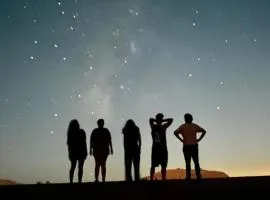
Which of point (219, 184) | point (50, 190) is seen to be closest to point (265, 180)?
point (219, 184)

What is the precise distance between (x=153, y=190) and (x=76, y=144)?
16.0ft

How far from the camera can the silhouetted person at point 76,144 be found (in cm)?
1268

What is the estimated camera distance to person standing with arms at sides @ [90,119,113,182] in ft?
41.6

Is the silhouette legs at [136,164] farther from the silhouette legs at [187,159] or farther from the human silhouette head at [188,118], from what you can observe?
the human silhouette head at [188,118]

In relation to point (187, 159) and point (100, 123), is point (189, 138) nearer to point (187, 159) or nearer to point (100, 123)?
point (187, 159)

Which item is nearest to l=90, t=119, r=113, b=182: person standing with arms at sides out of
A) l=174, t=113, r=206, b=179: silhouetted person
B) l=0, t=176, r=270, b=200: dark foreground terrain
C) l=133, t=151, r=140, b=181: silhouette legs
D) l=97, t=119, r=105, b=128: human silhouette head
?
l=97, t=119, r=105, b=128: human silhouette head

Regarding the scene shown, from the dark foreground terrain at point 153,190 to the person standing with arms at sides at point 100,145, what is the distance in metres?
3.35

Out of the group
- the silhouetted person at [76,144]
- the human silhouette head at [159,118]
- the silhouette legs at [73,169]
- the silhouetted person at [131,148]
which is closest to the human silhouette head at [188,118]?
the human silhouette head at [159,118]

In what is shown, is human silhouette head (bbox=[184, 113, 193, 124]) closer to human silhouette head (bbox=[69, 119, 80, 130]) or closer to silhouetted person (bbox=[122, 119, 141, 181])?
silhouetted person (bbox=[122, 119, 141, 181])

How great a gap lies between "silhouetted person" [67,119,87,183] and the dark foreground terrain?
10.5 ft

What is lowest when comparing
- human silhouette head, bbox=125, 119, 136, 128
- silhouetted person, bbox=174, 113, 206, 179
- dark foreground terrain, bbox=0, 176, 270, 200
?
dark foreground terrain, bbox=0, 176, 270, 200

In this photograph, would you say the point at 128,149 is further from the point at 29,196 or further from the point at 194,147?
the point at 29,196

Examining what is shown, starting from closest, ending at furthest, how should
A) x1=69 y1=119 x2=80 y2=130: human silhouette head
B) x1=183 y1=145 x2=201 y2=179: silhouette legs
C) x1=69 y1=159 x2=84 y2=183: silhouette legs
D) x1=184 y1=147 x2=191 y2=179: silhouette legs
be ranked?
x1=184 y1=147 x2=191 y2=179: silhouette legs, x1=183 y1=145 x2=201 y2=179: silhouette legs, x1=69 y1=119 x2=80 y2=130: human silhouette head, x1=69 y1=159 x2=84 y2=183: silhouette legs

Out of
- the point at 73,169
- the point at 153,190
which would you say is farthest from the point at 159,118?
the point at 153,190
